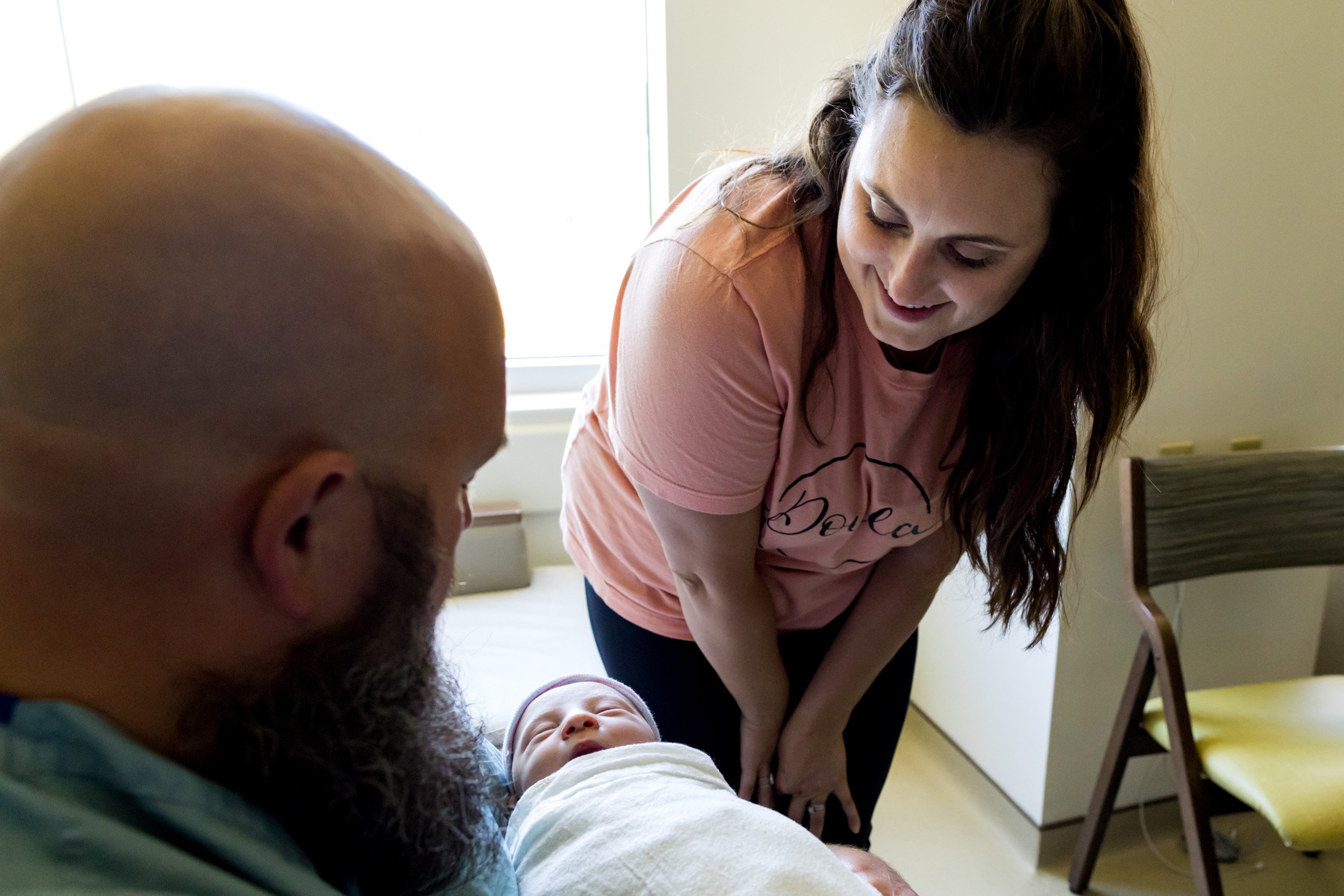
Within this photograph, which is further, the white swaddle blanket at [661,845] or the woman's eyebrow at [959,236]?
the woman's eyebrow at [959,236]

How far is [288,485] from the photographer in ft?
1.38

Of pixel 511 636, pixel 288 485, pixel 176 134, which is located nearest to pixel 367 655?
pixel 288 485

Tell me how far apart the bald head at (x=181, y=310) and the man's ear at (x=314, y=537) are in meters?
0.01

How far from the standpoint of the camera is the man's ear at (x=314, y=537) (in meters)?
0.42

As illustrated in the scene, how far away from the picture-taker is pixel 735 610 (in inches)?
40.5

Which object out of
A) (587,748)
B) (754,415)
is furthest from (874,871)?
(754,415)

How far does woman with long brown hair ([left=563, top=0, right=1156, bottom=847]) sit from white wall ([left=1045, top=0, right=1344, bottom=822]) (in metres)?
0.78

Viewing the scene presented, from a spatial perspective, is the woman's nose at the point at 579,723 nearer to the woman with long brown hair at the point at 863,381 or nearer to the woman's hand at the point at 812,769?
the woman with long brown hair at the point at 863,381

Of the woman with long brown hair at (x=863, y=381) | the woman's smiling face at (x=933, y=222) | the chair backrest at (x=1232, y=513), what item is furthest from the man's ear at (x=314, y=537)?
the chair backrest at (x=1232, y=513)

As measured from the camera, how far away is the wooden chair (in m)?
1.56

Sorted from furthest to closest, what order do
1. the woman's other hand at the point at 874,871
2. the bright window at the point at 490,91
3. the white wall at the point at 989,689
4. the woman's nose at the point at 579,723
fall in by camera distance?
the bright window at the point at 490,91 → the white wall at the point at 989,689 → the woman's nose at the point at 579,723 → the woman's other hand at the point at 874,871

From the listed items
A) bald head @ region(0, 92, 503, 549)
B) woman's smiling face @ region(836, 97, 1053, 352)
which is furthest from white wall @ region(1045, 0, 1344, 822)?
bald head @ region(0, 92, 503, 549)

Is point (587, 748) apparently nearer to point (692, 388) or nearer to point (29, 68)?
point (692, 388)

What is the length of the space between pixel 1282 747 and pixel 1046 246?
123 cm
